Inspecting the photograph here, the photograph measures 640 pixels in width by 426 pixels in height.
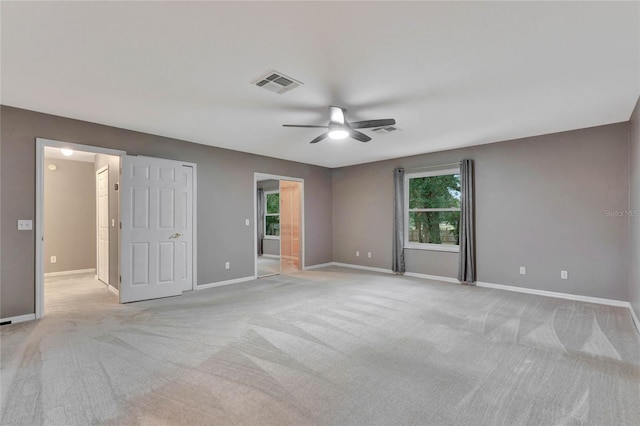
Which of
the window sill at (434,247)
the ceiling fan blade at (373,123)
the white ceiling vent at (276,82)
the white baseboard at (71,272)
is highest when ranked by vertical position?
the white ceiling vent at (276,82)

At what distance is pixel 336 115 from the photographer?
11.4 ft

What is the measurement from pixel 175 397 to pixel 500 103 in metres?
4.22

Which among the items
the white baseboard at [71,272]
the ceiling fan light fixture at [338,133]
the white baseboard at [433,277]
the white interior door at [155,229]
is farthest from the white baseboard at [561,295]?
the white baseboard at [71,272]

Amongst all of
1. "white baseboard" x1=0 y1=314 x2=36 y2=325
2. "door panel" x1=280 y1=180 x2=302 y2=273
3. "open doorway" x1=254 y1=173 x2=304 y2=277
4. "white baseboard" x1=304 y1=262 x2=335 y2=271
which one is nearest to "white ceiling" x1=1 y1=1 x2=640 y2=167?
"white baseboard" x1=0 y1=314 x2=36 y2=325

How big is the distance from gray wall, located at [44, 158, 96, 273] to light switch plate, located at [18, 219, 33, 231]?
338 cm

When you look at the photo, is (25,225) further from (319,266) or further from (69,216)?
(319,266)

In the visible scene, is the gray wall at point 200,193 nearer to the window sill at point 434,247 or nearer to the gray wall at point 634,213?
the window sill at point 434,247

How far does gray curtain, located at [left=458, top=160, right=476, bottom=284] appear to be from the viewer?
5473 mm

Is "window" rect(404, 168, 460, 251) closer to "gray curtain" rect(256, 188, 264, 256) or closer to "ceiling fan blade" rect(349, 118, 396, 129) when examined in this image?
"ceiling fan blade" rect(349, 118, 396, 129)

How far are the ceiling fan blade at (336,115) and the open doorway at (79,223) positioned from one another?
12.3 ft

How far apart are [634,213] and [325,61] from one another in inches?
162

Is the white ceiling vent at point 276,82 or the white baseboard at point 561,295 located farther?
the white baseboard at point 561,295

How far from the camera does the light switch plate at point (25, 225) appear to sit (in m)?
3.63

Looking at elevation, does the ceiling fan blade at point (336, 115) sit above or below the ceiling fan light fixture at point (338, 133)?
above
